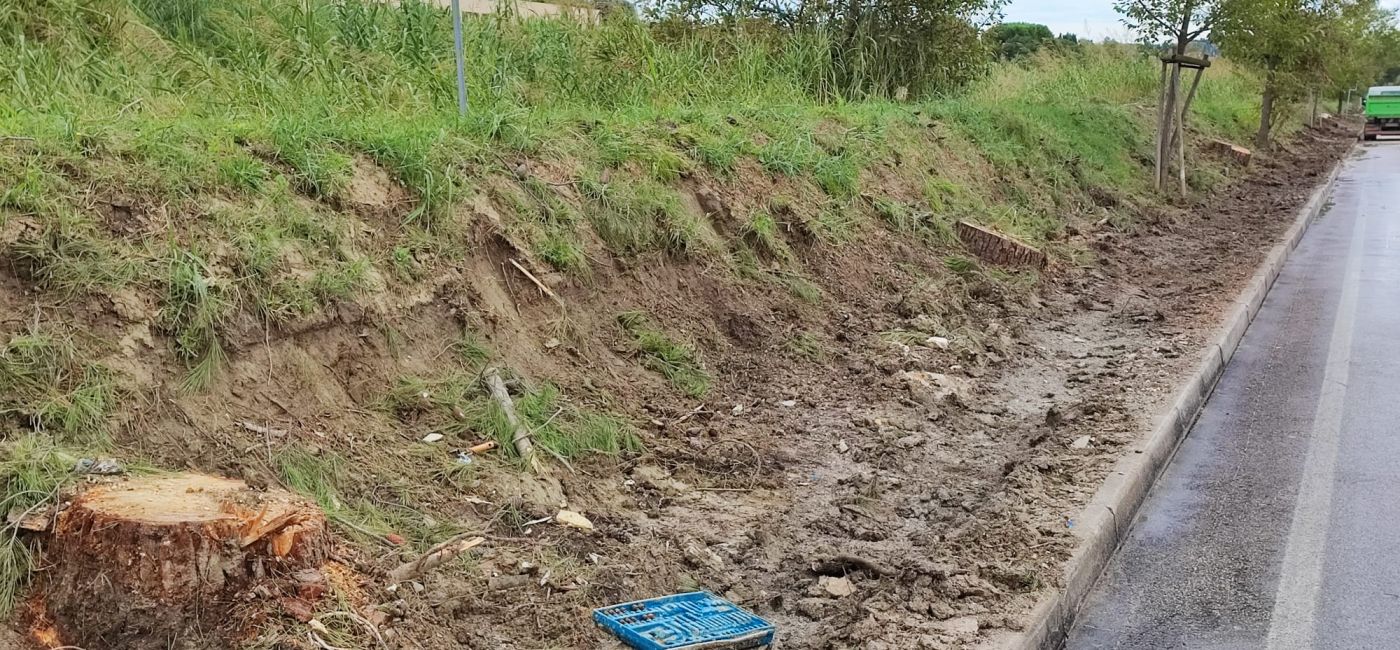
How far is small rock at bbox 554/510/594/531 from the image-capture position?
462 cm

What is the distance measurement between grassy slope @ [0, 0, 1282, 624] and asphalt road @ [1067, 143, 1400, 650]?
2505 mm

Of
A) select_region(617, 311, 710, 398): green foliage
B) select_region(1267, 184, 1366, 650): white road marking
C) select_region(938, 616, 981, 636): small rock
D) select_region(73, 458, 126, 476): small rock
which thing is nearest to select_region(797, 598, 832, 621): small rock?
select_region(938, 616, 981, 636): small rock

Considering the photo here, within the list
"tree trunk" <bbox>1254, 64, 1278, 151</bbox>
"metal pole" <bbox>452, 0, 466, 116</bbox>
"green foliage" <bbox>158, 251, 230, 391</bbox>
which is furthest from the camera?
"tree trunk" <bbox>1254, 64, 1278, 151</bbox>

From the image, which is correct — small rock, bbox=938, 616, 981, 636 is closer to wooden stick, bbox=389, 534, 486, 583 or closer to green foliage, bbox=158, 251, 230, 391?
wooden stick, bbox=389, 534, 486, 583

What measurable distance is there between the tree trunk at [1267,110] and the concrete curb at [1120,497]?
52.7 ft

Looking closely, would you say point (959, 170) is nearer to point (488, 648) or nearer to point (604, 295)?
point (604, 295)

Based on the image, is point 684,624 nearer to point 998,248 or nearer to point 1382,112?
point 998,248

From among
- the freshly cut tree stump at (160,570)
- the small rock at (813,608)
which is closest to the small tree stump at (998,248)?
the small rock at (813,608)

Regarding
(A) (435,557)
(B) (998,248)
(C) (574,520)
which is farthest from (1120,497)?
(B) (998,248)

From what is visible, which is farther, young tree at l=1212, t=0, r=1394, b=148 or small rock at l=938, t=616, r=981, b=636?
young tree at l=1212, t=0, r=1394, b=148

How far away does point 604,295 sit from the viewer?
6.64m

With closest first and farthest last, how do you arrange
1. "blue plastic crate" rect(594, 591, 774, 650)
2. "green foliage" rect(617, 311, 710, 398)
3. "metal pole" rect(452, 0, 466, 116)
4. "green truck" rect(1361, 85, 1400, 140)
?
"blue plastic crate" rect(594, 591, 774, 650) → "green foliage" rect(617, 311, 710, 398) → "metal pole" rect(452, 0, 466, 116) → "green truck" rect(1361, 85, 1400, 140)

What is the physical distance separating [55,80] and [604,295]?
3.37 m

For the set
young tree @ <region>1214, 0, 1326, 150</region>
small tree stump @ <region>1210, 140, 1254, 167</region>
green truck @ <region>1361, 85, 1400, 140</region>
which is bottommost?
small tree stump @ <region>1210, 140, 1254, 167</region>
